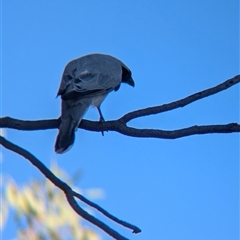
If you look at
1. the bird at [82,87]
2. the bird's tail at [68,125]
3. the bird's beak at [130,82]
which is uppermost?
the bird's beak at [130,82]

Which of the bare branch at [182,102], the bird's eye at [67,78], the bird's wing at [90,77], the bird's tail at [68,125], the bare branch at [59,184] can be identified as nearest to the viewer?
the bare branch at [59,184]

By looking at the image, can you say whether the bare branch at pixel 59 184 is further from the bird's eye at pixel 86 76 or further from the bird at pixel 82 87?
the bird's eye at pixel 86 76

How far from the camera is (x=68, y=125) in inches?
A: 107

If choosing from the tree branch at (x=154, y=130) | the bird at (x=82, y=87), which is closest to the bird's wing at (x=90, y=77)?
the bird at (x=82, y=87)

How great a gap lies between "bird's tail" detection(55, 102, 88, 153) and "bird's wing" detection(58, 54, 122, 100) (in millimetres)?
82

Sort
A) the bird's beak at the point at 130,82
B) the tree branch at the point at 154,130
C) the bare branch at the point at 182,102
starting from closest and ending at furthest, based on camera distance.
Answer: the tree branch at the point at 154,130, the bare branch at the point at 182,102, the bird's beak at the point at 130,82

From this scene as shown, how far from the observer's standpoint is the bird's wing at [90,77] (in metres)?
Result: 3.07

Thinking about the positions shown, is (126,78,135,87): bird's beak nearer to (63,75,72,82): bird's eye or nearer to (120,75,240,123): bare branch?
(63,75,72,82): bird's eye

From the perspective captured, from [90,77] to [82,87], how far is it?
27 cm

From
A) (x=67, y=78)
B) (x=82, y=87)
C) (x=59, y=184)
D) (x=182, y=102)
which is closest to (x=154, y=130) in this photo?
(x=182, y=102)

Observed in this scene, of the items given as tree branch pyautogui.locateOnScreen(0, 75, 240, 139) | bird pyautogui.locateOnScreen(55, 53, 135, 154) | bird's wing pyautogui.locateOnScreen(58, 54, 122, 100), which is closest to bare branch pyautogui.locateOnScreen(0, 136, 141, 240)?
tree branch pyautogui.locateOnScreen(0, 75, 240, 139)

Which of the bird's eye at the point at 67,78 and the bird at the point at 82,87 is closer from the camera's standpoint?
the bird at the point at 82,87

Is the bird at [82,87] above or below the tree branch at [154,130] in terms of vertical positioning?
above

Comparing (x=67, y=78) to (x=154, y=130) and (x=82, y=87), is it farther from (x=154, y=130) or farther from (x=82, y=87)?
(x=154, y=130)
